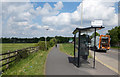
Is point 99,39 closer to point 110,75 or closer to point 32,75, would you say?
point 110,75

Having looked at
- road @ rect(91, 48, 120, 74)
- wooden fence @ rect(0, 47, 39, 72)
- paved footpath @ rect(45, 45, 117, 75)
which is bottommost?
road @ rect(91, 48, 120, 74)

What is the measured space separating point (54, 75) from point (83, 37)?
395cm

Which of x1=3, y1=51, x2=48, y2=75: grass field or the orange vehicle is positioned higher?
the orange vehicle

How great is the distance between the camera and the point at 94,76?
5828mm

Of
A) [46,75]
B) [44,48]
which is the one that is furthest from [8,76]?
[44,48]

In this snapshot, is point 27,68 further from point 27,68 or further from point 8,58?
point 8,58

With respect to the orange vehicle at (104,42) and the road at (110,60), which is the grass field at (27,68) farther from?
the orange vehicle at (104,42)

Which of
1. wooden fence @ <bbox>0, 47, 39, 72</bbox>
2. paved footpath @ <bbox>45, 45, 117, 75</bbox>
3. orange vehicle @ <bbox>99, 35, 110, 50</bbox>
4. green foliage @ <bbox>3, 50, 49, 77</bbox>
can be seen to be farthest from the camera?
orange vehicle @ <bbox>99, 35, 110, 50</bbox>

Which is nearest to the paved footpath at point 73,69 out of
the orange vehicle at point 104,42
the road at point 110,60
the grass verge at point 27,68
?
the grass verge at point 27,68

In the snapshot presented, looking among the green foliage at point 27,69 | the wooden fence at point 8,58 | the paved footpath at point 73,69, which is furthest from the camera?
the wooden fence at point 8,58

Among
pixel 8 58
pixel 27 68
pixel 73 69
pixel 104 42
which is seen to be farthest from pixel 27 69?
pixel 104 42

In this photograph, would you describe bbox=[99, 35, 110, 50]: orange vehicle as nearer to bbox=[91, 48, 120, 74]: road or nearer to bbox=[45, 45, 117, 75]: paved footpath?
bbox=[91, 48, 120, 74]: road

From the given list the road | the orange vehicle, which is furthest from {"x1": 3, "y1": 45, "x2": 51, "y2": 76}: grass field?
the orange vehicle

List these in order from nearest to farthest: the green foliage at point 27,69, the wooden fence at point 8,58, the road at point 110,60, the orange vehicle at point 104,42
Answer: the green foliage at point 27,69 → the wooden fence at point 8,58 → the road at point 110,60 → the orange vehicle at point 104,42
